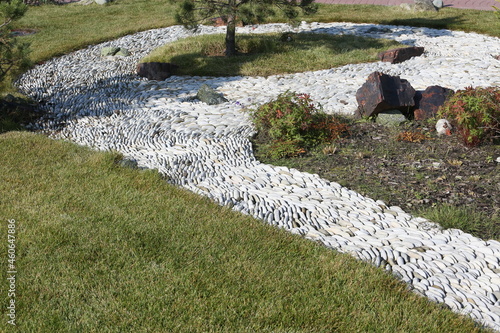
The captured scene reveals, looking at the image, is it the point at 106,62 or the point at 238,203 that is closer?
the point at 238,203

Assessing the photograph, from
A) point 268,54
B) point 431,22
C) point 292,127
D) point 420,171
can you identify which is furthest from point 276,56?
point 431,22

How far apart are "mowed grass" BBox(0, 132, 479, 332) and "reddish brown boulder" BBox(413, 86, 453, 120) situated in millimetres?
3540

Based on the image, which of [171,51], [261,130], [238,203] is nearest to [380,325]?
[238,203]

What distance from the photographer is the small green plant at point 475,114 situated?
5473 mm

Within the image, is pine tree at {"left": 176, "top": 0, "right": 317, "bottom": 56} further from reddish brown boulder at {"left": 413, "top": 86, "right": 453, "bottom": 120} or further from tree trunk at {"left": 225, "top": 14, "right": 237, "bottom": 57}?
reddish brown boulder at {"left": 413, "top": 86, "right": 453, "bottom": 120}

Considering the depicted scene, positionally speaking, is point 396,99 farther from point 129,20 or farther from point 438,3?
point 438,3

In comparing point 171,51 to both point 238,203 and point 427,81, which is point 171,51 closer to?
point 427,81

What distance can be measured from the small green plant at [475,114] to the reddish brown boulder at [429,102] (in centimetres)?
56

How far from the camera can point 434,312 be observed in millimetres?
3057

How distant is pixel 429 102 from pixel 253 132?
99.6 inches

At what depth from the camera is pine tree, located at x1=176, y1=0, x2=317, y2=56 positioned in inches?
358

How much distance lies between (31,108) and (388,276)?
20.9 ft

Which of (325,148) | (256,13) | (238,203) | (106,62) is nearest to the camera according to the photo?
(238,203)

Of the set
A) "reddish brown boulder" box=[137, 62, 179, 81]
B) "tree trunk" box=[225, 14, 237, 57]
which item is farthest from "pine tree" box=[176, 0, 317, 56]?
"reddish brown boulder" box=[137, 62, 179, 81]
